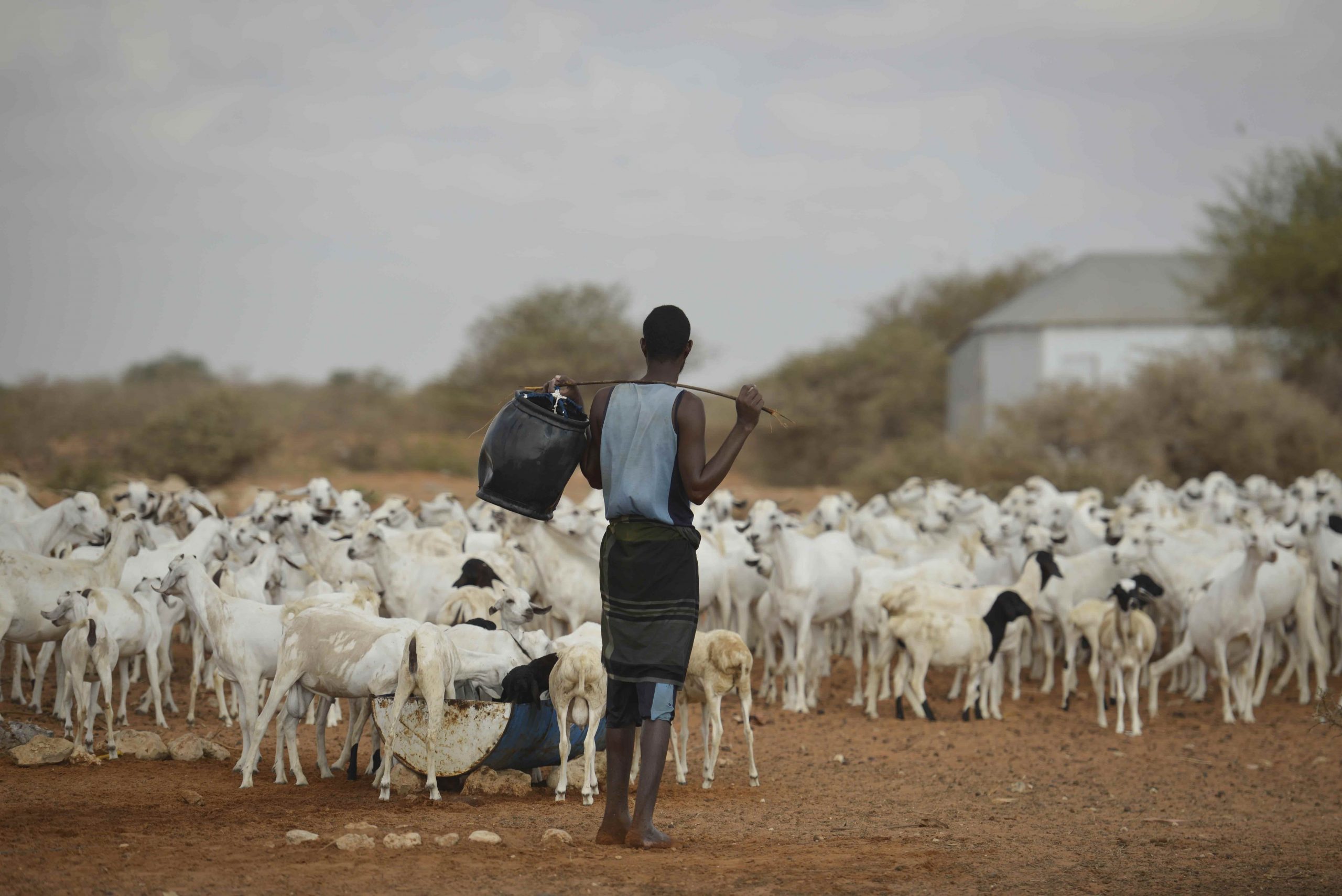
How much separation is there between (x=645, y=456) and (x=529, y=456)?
0.55m

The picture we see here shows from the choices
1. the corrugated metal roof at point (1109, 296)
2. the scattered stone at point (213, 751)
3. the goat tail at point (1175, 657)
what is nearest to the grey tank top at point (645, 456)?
the scattered stone at point (213, 751)

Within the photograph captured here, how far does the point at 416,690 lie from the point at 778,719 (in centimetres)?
519

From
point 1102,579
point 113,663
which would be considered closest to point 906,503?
point 1102,579

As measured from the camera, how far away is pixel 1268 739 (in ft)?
38.3

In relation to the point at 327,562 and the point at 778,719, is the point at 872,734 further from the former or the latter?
the point at 327,562

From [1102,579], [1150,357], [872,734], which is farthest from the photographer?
[1150,357]

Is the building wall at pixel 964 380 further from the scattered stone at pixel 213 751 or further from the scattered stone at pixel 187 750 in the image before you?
the scattered stone at pixel 187 750

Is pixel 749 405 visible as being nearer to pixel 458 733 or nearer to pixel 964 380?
pixel 458 733

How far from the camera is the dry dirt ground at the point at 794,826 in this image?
18.0ft

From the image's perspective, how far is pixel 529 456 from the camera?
5.98m

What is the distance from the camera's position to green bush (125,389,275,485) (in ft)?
93.7

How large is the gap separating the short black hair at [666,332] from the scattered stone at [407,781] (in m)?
3.09

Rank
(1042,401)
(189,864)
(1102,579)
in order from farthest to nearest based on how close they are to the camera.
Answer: (1042,401), (1102,579), (189,864)

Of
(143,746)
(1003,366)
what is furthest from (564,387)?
(1003,366)
